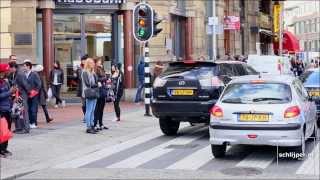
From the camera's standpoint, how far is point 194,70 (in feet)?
47.3

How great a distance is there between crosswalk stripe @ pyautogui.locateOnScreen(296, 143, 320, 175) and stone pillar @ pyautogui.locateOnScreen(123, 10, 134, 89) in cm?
1359

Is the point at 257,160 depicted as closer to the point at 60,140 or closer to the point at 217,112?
the point at 217,112

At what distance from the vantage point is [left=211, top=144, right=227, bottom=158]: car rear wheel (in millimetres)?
11375

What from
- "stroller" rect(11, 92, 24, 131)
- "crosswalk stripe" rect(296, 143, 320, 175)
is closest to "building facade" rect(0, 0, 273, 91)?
"stroller" rect(11, 92, 24, 131)

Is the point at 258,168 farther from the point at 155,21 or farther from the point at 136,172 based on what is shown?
the point at 155,21

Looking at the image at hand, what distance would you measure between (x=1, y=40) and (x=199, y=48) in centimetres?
1126

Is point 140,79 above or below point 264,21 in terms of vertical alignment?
below

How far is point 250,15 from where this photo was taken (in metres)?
44.5

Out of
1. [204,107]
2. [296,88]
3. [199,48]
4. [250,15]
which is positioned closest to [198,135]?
[204,107]

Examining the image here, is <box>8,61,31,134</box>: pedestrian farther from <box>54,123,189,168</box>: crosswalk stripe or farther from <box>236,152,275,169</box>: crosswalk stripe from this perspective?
A: <box>236,152,275,169</box>: crosswalk stripe

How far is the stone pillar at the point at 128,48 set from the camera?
81.2ft

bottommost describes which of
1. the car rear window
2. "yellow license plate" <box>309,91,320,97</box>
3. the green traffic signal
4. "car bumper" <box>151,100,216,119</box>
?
"car bumper" <box>151,100,216,119</box>

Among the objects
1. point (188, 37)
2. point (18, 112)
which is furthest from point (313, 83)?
point (188, 37)

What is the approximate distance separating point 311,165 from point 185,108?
4085mm
